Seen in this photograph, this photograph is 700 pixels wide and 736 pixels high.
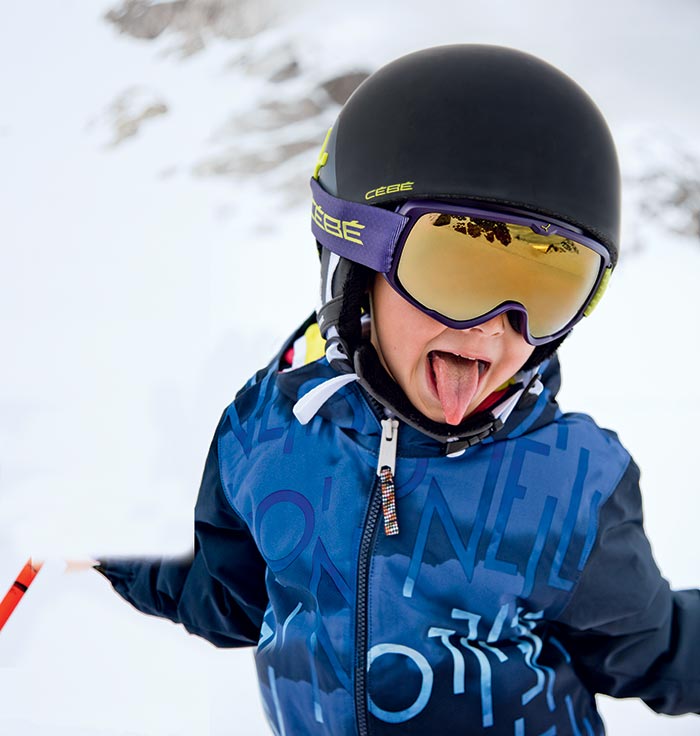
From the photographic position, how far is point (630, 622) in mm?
1179

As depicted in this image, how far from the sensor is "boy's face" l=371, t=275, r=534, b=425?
3.64 feet

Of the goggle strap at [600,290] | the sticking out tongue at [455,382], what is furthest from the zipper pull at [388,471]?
the goggle strap at [600,290]

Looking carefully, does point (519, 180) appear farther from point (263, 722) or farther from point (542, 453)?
point (263, 722)

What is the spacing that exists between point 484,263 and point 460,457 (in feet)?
0.93

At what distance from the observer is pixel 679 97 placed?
3861 mm

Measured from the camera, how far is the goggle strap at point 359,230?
112cm

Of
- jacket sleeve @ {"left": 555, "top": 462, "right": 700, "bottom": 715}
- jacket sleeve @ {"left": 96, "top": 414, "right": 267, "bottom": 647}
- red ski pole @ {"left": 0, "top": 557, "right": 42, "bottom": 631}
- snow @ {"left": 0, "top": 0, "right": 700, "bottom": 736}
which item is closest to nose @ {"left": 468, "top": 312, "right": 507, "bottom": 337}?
jacket sleeve @ {"left": 555, "top": 462, "right": 700, "bottom": 715}

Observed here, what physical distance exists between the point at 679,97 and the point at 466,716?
3.47m

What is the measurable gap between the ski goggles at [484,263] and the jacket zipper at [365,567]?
0.73ft

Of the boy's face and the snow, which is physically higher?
the snow

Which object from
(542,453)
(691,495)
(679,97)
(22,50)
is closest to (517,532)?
(542,453)

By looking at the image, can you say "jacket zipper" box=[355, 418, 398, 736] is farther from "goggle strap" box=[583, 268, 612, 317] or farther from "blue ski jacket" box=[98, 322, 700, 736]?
"goggle strap" box=[583, 268, 612, 317]

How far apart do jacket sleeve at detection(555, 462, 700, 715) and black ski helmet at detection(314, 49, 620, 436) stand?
0.27 metres

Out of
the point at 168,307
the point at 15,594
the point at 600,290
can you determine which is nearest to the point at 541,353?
the point at 600,290
